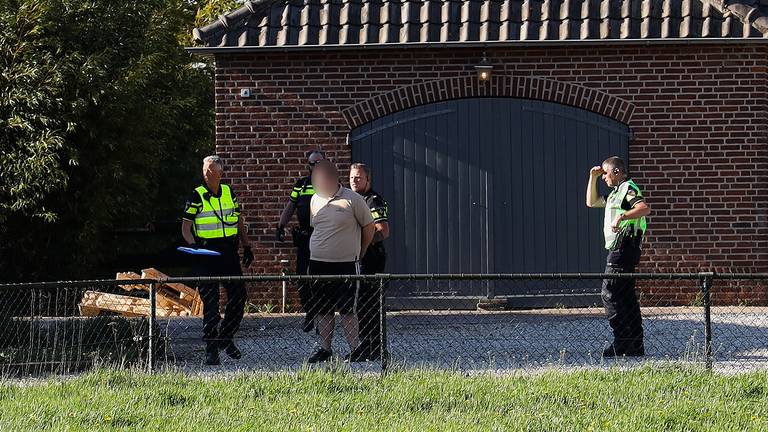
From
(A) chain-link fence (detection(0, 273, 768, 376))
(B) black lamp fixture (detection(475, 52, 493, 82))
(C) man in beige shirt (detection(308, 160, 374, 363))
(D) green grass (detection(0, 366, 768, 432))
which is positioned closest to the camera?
(D) green grass (detection(0, 366, 768, 432))

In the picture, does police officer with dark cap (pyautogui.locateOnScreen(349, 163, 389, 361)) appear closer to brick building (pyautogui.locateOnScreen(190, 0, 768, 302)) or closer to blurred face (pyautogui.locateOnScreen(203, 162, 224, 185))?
blurred face (pyautogui.locateOnScreen(203, 162, 224, 185))

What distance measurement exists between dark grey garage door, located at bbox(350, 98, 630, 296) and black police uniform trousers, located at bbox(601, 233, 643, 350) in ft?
12.0

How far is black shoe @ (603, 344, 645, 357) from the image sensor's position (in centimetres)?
1025

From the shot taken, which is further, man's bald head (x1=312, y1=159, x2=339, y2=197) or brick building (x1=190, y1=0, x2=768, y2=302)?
brick building (x1=190, y1=0, x2=768, y2=302)

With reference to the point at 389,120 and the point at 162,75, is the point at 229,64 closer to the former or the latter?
the point at 389,120

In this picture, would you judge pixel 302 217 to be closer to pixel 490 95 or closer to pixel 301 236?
pixel 301 236

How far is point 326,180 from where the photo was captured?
10.2m

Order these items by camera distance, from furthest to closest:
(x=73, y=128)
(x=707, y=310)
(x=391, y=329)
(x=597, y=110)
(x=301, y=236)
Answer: (x=73, y=128), (x=597, y=110), (x=391, y=329), (x=301, y=236), (x=707, y=310)

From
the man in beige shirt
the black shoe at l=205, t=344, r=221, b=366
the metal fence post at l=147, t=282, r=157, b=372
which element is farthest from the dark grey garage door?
the metal fence post at l=147, t=282, r=157, b=372

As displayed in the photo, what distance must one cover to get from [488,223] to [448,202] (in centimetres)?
51

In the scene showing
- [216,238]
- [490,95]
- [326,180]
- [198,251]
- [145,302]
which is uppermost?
[490,95]


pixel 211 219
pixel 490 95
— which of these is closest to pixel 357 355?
pixel 211 219

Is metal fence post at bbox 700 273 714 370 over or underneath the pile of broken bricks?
over

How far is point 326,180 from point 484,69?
4.26m
